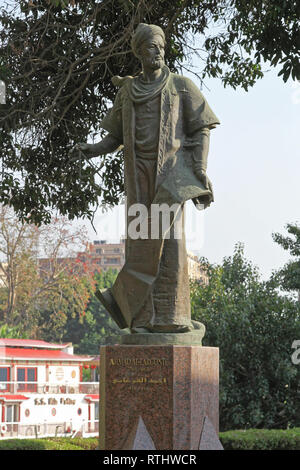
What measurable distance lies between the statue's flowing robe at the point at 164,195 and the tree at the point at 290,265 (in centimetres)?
904

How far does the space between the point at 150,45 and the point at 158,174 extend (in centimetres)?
106

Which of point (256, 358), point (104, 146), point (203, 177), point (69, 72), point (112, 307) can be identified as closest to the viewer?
point (203, 177)

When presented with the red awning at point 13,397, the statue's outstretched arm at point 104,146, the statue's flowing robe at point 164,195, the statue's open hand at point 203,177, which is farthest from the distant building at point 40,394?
the statue's open hand at point 203,177

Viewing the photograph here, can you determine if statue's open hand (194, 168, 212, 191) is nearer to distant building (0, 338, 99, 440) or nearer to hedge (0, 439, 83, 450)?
hedge (0, 439, 83, 450)

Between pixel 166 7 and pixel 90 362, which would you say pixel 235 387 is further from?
pixel 90 362

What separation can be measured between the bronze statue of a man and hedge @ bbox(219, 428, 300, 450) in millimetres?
4217

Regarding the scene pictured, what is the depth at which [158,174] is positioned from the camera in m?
5.85

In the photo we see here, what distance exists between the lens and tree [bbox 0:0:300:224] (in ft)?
31.5

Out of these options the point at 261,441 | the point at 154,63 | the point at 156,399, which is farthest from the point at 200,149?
the point at 261,441

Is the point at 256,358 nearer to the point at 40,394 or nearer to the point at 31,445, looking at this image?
the point at 31,445

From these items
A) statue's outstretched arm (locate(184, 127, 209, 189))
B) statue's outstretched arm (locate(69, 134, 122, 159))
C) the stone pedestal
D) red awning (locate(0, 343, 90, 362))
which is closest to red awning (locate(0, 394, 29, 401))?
red awning (locate(0, 343, 90, 362))

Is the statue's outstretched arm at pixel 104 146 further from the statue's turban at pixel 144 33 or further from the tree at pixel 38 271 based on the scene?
the tree at pixel 38 271

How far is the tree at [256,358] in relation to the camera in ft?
39.2

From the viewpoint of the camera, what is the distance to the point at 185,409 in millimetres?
5320
